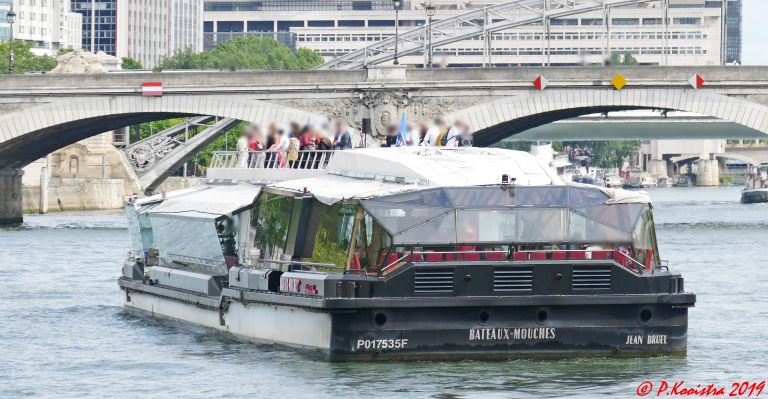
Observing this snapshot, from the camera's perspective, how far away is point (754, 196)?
114 meters

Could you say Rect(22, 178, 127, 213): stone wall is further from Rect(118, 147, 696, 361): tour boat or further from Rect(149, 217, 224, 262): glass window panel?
Rect(118, 147, 696, 361): tour boat

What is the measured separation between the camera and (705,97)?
6581cm

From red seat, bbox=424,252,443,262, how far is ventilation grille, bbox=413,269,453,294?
208 millimetres

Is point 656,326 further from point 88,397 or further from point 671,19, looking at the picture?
point 671,19

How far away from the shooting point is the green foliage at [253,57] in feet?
508

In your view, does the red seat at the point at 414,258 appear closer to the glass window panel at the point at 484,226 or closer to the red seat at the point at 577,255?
the glass window panel at the point at 484,226

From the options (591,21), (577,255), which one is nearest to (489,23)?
(577,255)

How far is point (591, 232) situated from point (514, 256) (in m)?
1.17

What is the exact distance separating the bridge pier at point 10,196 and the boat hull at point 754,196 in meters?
51.7

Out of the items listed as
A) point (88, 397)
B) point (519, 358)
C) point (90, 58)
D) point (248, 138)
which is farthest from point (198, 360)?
point (90, 58)

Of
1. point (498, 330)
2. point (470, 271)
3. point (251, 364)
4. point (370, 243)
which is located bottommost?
point (251, 364)

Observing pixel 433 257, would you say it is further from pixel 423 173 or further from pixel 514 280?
pixel 423 173

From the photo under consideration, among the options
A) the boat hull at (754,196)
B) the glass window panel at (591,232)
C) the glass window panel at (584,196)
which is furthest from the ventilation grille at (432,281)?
the boat hull at (754,196)

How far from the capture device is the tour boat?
78.7 ft
